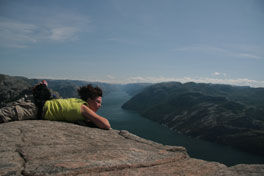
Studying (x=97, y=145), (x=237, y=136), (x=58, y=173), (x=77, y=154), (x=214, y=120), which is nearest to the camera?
(x=58, y=173)

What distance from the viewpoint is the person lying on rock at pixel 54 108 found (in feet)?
27.4

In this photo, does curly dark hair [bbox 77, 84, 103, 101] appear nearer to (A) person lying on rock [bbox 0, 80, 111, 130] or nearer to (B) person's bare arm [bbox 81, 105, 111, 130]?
(A) person lying on rock [bbox 0, 80, 111, 130]

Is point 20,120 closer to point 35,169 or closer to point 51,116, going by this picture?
point 51,116

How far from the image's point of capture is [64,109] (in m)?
8.49

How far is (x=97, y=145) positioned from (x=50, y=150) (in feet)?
5.40

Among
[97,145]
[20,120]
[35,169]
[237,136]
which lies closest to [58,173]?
[35,169]

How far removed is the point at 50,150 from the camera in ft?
18.2

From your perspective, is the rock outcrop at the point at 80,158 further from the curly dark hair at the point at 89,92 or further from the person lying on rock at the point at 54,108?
the curly dark hair at the point at 89,92

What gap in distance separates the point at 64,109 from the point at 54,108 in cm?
54

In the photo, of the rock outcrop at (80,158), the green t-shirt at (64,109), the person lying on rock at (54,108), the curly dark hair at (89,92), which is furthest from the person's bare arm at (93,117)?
the rock outcrop at (80,158)

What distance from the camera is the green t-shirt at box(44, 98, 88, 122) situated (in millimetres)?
8336

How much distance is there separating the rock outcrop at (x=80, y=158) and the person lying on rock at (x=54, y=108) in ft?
3.69

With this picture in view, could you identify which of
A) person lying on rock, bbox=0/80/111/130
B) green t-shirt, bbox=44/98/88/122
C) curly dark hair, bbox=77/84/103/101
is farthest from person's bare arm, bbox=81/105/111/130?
curly dark hair, bbox=77/84/103/101

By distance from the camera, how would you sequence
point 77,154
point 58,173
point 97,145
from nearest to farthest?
point 58,173, point 77,154, point 97,145
